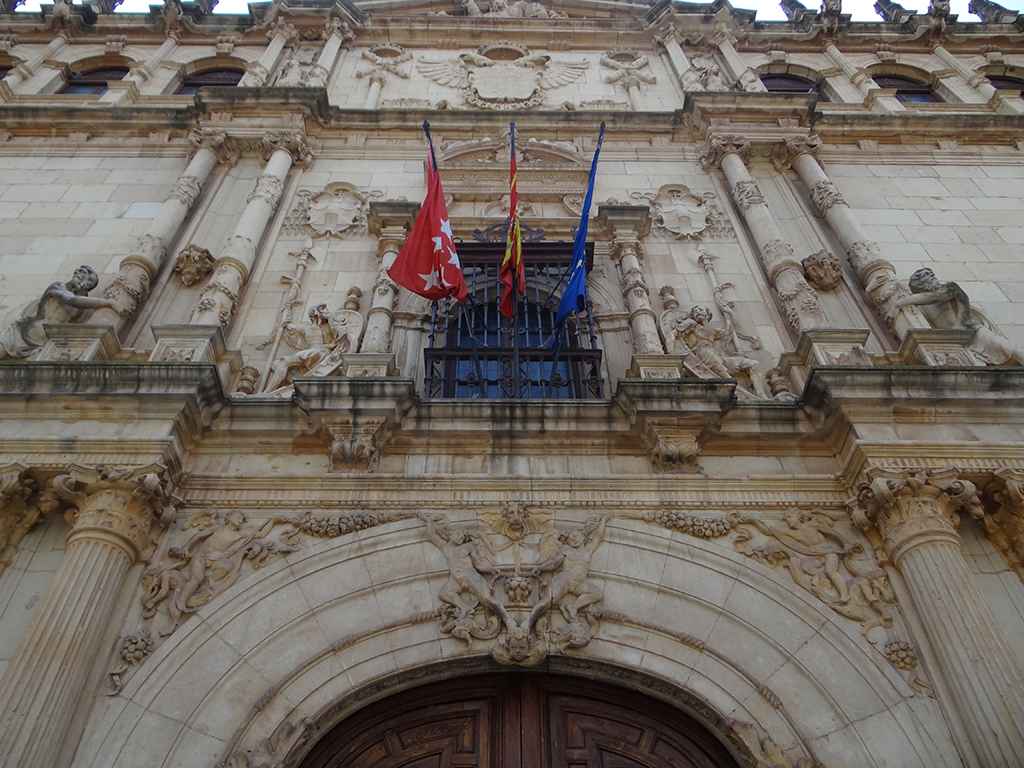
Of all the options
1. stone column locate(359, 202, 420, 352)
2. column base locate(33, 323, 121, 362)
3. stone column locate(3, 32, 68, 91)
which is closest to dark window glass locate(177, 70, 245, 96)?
stone column locate(3, 32, 68, 91)

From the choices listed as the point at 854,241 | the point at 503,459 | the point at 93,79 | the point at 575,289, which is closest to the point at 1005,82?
the point at 854,241

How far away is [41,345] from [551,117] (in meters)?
8.34

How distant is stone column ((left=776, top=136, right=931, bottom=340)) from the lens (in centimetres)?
829

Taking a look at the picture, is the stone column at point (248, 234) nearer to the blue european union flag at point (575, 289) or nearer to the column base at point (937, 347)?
the blue european union flag at point (575, 289)

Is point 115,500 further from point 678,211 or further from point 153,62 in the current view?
point 153,62

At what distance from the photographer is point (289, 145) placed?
11.1 meters

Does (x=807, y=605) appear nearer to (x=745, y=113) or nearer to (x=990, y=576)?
(x=990, y=576)

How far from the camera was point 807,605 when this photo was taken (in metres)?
5.95

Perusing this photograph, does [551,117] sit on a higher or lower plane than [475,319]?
higher

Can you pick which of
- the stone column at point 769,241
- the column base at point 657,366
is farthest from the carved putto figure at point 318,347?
the stone column at point 769,241

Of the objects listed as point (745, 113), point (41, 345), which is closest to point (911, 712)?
point (41, 345)

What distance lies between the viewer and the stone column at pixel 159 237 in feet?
27.1

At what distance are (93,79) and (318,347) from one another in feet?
34.5

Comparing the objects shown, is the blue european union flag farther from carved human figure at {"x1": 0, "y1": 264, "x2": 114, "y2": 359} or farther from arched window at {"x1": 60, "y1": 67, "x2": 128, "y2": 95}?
arched window at {"x1": 60, "y1": 67, "x2": 128, "y2": 95}
